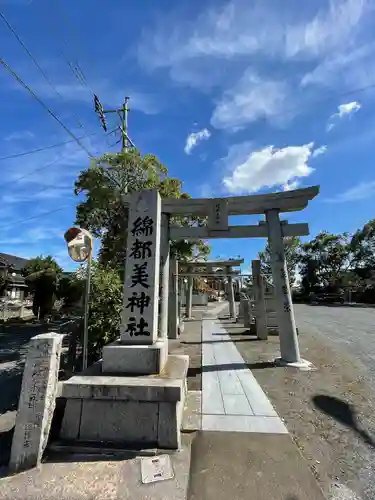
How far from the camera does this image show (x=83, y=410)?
11.5 feet

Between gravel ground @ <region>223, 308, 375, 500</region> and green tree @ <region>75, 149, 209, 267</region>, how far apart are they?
23.7 feet

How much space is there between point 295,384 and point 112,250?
906 cm

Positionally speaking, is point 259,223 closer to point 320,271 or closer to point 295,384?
point 295,384

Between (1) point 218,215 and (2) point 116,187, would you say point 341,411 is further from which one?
(2) point 116,187

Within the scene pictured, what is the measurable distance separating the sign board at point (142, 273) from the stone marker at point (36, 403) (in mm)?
1323

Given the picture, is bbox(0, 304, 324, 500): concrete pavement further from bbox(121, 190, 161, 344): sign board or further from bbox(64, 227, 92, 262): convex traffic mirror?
bbox(64, 227, 92, 262): convex traffic mirror

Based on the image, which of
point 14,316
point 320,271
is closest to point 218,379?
point 14,316

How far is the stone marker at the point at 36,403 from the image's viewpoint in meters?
3.00

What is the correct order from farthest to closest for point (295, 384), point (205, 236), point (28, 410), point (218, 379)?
1. point (205, 236)
2. point (218, 379)
3. point (295, 384)
4. point (28, 410)

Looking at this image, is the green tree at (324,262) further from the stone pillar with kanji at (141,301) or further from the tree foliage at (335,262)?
the stone pillar with kanji at (141,301)

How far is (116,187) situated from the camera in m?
12.1

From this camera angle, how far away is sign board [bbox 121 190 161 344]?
4.55 m

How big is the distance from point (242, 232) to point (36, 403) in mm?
5734

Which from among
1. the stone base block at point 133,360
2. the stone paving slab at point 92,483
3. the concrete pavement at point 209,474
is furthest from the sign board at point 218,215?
the stone paving slab at point 92,483
